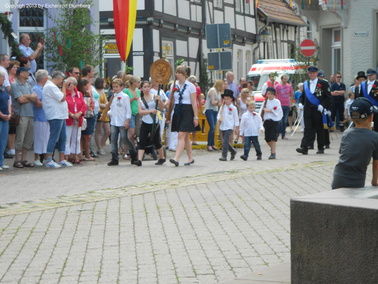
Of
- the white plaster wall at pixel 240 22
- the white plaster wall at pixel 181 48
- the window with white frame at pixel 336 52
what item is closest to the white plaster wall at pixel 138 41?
the white plaster wall at pixel 181 48

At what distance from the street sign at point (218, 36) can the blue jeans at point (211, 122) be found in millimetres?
4385

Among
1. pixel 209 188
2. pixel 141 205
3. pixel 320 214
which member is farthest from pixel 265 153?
pixel 320 214

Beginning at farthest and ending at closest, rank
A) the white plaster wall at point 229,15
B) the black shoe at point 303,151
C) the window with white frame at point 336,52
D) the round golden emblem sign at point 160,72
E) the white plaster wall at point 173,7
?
the white plaster wall at point 229,15, the white plaster wall at point 173,7, the window with white frame at point 336,52, the black shoe at point 303,151, the round golden emblem sign at point 160,72

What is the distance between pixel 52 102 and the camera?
1817 cm

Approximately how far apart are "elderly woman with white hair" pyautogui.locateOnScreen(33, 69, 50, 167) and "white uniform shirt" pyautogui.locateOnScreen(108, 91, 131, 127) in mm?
1245

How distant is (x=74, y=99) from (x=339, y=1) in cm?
1634

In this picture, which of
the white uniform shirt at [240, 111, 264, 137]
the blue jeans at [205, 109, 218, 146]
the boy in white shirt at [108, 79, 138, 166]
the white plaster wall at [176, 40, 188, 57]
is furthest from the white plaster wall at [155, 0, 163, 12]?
the boy in white shirt at [108, 79, 138, 166]

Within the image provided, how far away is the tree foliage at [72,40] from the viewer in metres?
25.4

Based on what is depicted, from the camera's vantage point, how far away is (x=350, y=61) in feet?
109

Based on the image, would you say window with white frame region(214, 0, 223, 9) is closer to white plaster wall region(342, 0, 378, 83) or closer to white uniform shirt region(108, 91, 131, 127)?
white plaster wall region(342, 0, 378, 83)

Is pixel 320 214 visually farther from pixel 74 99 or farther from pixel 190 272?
pixel 74 99

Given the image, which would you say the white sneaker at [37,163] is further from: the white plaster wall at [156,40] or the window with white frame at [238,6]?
the window with white frame at [238,6]

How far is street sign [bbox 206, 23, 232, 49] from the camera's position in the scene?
2836 cm

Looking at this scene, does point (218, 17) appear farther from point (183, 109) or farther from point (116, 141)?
point (183, 109)
